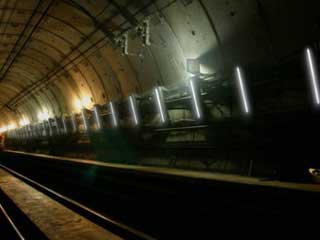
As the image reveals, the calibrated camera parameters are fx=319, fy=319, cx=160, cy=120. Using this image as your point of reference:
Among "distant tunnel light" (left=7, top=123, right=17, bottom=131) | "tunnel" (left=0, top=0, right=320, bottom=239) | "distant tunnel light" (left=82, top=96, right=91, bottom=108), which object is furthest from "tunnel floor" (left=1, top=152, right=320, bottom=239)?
"distant tunnel light" (left=7, top=123, right=17, bottom=131)

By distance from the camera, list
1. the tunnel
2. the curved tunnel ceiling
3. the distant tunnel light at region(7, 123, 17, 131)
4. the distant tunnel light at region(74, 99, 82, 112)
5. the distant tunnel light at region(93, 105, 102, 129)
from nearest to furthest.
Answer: the tunnel → the curved tunnel ceiling → the distant tunnel light at region(93, 105, 102, 129) → the distant tunnel light at region(74, 99, 82, 112) → the distant tunnel light at region(7, 123, 17, 131)

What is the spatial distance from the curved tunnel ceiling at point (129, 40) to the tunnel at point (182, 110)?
37 mm

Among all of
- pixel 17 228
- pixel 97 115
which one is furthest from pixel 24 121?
pixel 17 228

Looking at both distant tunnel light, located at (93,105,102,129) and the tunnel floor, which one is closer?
the tunnel floor

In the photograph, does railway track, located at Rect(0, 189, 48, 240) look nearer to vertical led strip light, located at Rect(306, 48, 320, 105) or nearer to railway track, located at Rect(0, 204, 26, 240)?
railway track, located at Rect(0, 204, 26, 240)

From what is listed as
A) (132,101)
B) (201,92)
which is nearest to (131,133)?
(132,101)

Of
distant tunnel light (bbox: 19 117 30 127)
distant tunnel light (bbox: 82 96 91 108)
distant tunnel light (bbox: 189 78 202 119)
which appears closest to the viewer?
distant tunnel light (bbox: 189 78 202 119)

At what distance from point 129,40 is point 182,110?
3340mm

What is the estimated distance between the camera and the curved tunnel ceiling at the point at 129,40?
7.59m

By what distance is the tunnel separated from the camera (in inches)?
252

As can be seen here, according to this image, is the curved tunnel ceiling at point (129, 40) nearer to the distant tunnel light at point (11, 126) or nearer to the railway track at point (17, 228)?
the railway track at point (17, 228)

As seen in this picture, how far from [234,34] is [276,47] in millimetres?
1269

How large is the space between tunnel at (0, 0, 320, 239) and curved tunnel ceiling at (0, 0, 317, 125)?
4 cm

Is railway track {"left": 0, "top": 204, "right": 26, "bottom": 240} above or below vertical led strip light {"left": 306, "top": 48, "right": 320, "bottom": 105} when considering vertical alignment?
below
